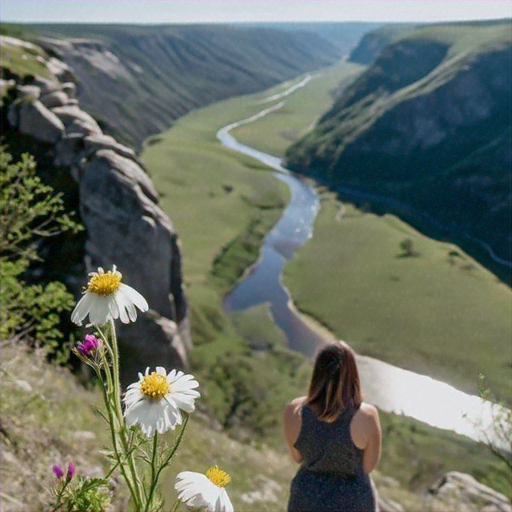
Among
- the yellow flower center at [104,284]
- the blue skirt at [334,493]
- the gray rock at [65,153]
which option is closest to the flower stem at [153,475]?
the yellow flower center at [104,284]

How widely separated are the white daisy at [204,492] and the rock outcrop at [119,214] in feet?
85.3

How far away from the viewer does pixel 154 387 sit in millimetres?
3012

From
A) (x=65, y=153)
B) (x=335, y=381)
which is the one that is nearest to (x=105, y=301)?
(x=335, y=381)

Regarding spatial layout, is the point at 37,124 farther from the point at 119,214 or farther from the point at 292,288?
the point at 292,288

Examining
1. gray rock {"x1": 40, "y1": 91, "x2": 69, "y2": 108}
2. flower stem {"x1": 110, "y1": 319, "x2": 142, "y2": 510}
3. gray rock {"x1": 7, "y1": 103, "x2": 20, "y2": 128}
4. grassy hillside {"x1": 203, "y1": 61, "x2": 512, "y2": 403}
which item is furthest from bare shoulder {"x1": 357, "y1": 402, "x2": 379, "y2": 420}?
grassy hillside {"x1": 203, "y1": 61, "x2": 512, "y2": 403}

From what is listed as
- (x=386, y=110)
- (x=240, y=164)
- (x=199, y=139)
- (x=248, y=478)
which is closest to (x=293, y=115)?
(x=199, y=139)

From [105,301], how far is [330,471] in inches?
182

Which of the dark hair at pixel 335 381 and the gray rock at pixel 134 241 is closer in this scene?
the dark hair at pixel 335 381

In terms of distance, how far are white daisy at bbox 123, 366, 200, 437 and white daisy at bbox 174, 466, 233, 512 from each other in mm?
384

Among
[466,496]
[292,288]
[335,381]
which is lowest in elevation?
[292,288]

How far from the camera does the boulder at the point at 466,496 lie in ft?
58.6

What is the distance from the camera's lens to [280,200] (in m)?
96.3

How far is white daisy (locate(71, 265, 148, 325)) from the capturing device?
3.14 metres

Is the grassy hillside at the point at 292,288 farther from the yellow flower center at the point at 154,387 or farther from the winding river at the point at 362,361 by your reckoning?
the yellow flower center at the point at 154,387
